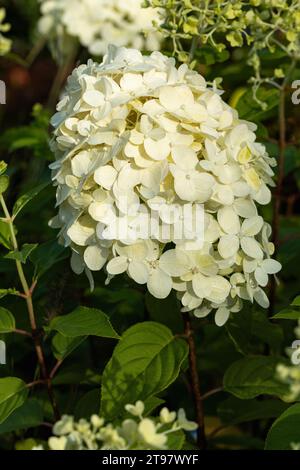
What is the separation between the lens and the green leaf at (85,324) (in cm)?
145

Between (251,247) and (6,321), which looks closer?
(251,247)

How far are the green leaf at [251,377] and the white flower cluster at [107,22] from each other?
1.37 metres

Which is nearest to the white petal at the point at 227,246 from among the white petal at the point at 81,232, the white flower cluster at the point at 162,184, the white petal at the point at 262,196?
the white flower cluster at the point at 162,184

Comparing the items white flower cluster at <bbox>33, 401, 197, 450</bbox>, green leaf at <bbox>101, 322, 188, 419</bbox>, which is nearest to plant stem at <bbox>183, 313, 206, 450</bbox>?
green leaf at <bbox>101, 322, 188, 419</bbox>

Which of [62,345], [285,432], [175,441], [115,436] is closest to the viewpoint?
[115,436]

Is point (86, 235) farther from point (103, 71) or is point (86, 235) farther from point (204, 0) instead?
point (204, 0)

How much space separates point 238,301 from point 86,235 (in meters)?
0.30

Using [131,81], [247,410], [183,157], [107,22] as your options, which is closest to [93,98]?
[131,81]

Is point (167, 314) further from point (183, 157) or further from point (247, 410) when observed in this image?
point (183, 157)

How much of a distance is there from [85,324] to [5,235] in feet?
0.80

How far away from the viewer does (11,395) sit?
1.52 meters

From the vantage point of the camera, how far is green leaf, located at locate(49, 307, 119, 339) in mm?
1446

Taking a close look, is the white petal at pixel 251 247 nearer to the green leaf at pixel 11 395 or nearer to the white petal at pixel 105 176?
the white petal at pixel 105 176
